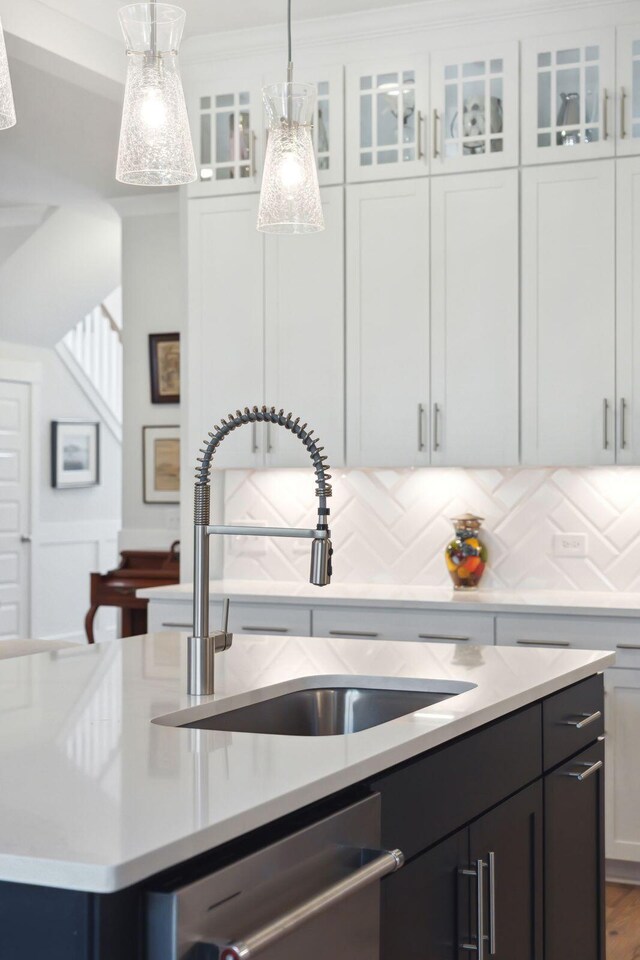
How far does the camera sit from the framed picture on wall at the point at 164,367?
6684 mm

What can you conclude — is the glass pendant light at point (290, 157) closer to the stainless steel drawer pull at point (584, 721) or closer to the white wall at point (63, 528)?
the stainless steel drawer pull at point (584, 721)

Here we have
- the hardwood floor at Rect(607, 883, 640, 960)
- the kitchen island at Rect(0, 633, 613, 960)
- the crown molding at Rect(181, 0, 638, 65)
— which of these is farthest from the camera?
the crown molding at Rect(181, 0, 638, 65)

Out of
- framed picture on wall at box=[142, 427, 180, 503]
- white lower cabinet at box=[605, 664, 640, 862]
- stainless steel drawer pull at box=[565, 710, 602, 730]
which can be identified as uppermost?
framed picture on wall at box=[142, 427, 180, 503]

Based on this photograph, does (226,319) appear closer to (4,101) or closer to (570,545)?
(570,545)

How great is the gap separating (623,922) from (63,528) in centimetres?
610

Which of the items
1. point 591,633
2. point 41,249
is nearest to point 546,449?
point 591,633

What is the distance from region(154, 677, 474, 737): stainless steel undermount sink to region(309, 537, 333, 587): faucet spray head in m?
0.35

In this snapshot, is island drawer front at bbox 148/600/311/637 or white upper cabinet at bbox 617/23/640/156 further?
island drawer front at bbox 148/600/311/637

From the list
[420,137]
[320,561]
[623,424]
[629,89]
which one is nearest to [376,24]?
[420,137]

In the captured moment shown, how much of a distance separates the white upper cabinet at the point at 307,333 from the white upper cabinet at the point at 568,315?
Result: 743 millimetres

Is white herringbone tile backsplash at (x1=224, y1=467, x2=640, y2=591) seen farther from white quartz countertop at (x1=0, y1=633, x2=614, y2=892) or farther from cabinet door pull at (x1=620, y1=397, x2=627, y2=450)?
white quartz countertop at (x1=0, y1=633, x2=614, y2=892)

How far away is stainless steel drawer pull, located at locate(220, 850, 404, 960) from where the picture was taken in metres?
1.25

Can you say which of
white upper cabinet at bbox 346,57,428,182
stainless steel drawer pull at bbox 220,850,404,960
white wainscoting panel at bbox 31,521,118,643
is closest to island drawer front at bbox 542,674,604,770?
stainless steel drawer pull at bbox 220,850,404,960

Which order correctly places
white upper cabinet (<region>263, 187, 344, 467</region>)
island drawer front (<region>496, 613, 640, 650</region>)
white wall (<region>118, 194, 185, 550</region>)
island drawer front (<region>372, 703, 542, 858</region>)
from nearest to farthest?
1. island drawer front (<region>372, 703, 542, 858</region>)
2. island drawer front (<region>496, 613, 640, 650</region>)
3. white upper cabinet (<region>263, 187, 344, 467</region>)
4. white wall (<region>118, 194, 185, 550</region>)
